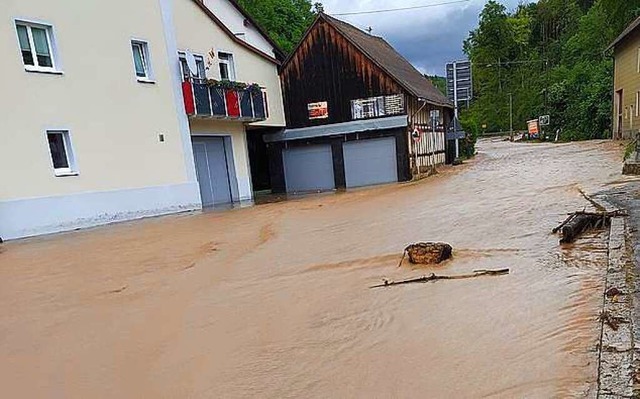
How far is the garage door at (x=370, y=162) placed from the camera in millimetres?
22797

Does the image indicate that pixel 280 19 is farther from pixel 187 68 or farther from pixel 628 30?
pixel 628 30

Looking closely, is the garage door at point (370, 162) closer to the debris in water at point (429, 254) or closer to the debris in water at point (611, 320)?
the debris in water at point (429, 254)

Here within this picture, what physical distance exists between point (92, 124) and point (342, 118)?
11.7 metres

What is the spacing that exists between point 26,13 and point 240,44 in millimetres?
9427

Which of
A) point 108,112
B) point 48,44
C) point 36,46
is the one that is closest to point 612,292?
point 108,112

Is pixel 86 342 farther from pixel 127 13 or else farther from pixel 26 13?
pixel 127 13

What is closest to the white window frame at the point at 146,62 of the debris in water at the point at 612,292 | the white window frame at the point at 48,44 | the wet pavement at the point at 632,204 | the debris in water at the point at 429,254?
the white window frame at the point at 48,44

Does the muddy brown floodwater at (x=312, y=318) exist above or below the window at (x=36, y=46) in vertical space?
Result: below

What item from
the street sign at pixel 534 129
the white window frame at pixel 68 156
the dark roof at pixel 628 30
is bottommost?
the street sign at pixel 534 129

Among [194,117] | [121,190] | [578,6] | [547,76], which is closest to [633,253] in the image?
[121,190]

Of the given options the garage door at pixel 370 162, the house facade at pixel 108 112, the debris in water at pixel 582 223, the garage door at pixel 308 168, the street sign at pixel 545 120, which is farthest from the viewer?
the street sign at pixel 545 120

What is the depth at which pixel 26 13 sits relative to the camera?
13.1 m

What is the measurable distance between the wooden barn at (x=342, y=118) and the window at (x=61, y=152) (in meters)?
11.8

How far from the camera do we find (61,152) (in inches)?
549
